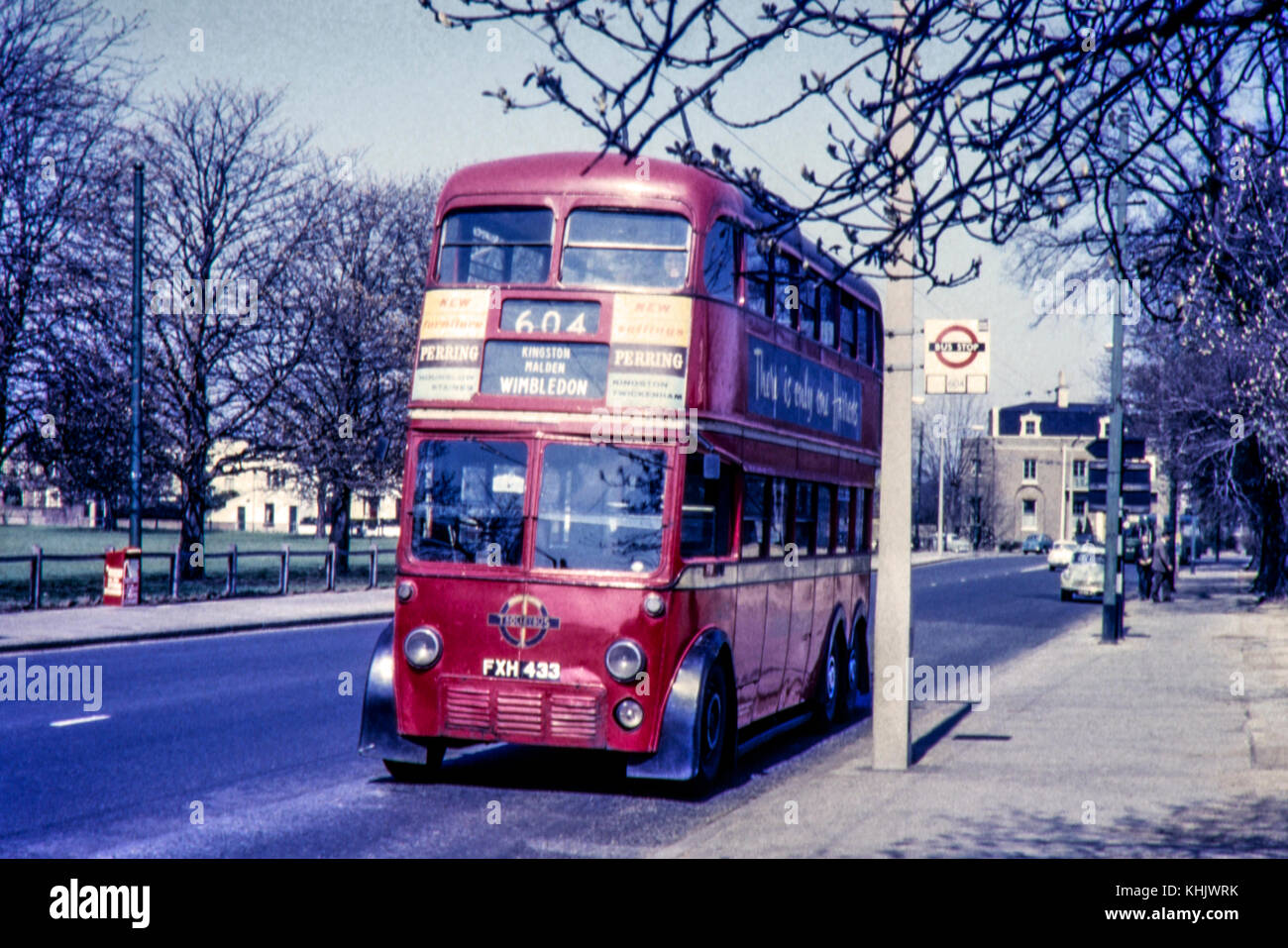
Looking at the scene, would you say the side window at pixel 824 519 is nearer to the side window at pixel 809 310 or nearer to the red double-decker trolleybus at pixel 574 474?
the side window at pixel 809 310

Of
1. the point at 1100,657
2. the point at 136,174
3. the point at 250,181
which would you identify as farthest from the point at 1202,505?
the point at 136,174

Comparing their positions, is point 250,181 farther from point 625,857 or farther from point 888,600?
point 625,857

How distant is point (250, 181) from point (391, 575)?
1056 cm

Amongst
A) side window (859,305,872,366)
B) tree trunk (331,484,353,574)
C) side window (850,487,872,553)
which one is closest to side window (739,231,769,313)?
side window (859,305,872,366)

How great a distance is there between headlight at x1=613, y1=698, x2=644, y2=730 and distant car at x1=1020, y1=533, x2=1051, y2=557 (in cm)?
9892

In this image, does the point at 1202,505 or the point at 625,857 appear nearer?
the point at 625,857

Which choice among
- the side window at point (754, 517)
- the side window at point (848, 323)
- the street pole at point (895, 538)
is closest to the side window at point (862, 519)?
the side window at point (848, 323)

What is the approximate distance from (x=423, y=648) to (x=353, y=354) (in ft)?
94.5

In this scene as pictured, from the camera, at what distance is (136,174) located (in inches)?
964

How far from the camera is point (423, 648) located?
951cm

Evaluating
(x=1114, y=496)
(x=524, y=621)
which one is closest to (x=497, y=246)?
(x=524, y=621)

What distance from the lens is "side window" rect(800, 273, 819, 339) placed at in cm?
1209

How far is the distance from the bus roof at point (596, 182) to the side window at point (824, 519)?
12.2 ft

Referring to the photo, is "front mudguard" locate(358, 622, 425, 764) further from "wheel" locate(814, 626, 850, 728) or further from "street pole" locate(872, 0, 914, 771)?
"wheel" locate(814, 626, 850, 728)
